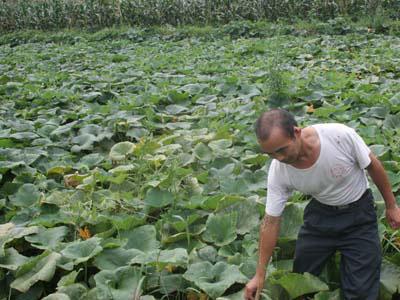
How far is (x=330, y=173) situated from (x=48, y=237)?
1.68m

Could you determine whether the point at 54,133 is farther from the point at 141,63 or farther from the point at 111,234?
the point at 141,63

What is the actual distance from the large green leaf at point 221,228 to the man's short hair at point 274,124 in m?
0.90

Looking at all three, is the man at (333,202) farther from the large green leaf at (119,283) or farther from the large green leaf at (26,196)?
the large green leaf at (26,196)

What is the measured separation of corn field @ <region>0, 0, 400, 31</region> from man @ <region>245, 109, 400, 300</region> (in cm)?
1201

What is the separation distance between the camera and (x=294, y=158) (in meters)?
2.19

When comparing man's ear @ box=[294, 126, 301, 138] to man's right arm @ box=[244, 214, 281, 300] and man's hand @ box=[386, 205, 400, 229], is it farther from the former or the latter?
man's hand @ box=[386, 205, 400, 229]

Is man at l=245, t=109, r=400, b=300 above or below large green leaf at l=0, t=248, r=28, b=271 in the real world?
above

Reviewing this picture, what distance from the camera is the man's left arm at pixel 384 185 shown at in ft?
7.70

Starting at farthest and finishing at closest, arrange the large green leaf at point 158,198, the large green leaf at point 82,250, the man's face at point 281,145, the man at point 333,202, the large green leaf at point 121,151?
the large green leaf at point 121,151 → the large green leaf at point 158,198 → the large green leaf at point 82,250 → the man at point 333,202 → the man's face at point 281,145

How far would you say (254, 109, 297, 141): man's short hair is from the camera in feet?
6.97

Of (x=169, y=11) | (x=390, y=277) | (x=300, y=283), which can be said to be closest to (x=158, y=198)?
(x=300, y=283)

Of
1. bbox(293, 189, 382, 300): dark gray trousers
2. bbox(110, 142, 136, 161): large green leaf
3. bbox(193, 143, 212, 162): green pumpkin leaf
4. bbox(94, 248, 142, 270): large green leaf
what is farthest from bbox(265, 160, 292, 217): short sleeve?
bbox(110, 142, 136, 161): large green leaf

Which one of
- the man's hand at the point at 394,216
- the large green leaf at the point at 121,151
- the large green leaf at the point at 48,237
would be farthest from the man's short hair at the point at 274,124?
the large green leaf at the point at 121,151

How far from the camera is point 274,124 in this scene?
2.12 metres
